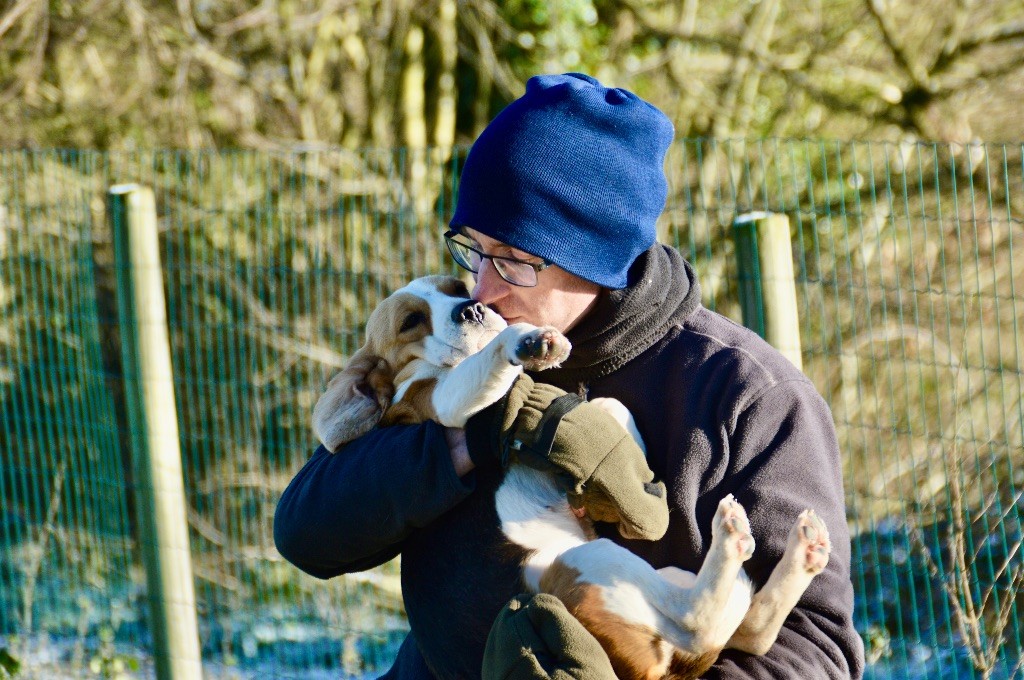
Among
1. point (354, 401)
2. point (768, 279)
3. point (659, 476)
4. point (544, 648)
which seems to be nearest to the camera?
point (544, 648)

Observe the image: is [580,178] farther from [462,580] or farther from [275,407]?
[275,407]

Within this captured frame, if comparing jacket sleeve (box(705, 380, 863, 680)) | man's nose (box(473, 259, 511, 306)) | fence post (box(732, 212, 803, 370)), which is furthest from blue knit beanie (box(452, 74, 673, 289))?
fence post (box(732, 212, 803, 370))

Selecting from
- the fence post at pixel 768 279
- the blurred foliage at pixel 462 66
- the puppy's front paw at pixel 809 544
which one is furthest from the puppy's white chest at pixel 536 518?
the blurred foliage at pixel 462 66

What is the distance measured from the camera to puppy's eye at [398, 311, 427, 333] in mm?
2756

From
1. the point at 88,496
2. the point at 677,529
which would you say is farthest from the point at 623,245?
the point at 88,496

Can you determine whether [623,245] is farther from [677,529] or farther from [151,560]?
[151,560]

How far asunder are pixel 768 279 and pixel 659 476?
5.26 feet

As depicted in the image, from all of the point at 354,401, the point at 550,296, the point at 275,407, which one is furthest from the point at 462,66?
the point at 550,296

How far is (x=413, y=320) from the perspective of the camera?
2.77 meters

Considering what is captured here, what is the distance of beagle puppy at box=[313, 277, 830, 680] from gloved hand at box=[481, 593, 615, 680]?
4.7 inches

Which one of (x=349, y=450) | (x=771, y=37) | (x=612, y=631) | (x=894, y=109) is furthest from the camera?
(x=771, y=37)

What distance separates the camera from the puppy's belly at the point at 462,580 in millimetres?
Answer: 2293

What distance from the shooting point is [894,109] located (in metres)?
7.08

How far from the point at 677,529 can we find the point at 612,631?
24 cm
